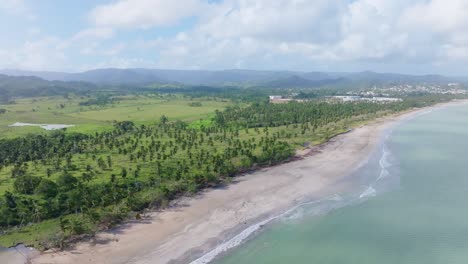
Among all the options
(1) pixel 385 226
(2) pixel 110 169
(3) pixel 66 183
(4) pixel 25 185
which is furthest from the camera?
(2) pixel 110 169

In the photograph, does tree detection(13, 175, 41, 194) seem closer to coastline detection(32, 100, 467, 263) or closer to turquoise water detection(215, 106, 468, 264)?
coastline detection(32, 100, 467, 263)

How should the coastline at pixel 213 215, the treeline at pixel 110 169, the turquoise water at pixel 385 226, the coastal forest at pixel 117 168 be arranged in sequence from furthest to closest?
the treeline at pixel 110 169 < the coastal forest at pixel 117 168 < the turquoise water at pixel 385 226 < the coastline at pixel 213 215

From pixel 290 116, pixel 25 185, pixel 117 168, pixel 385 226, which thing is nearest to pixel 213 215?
pixel 385 226

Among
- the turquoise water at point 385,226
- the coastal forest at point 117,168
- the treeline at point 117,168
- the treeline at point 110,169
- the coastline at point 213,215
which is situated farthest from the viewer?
the treeline at point 110,169

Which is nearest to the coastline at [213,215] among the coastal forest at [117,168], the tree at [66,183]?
the coastal forest at [117,168]

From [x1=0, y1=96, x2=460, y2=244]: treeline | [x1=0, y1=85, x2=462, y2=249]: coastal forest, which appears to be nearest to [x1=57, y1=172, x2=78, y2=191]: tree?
[x1=0, y1=96, x2=460, y2=244]: treeline

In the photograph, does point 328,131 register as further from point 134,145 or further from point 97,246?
point 97,246

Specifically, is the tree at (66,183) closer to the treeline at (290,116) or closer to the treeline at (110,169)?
the treeline at (110,169)

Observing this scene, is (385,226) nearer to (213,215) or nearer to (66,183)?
(213,215)
